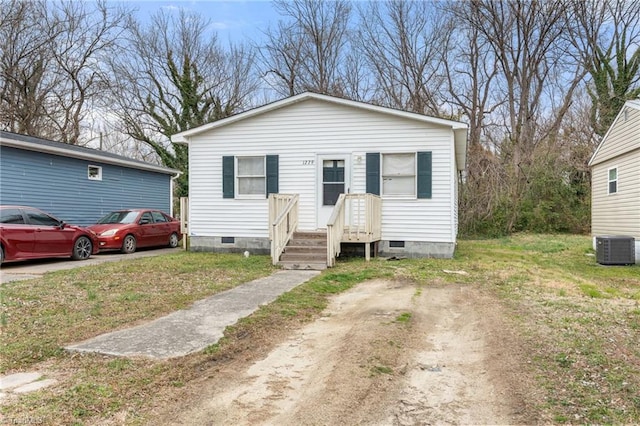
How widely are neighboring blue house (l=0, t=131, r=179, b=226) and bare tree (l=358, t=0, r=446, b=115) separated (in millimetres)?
14250

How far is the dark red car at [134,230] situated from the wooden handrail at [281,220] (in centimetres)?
498

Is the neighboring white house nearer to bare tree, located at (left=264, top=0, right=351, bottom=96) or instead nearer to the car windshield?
the car windshield

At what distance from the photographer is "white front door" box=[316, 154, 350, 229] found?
11016 millimetres

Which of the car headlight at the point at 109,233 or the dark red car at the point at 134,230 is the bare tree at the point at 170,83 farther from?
the car headlight at the point at 109,233

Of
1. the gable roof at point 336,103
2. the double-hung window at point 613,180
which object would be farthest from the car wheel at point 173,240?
the double-hung window at point 613,180

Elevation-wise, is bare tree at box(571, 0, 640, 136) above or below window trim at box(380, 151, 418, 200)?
above

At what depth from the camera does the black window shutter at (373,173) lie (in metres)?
10.7

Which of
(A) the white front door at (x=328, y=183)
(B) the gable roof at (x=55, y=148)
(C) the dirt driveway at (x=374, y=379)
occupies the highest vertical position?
(B) the gable roof at (x=55, y=148)

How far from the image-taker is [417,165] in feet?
34.5

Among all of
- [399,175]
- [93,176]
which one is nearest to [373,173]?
[399,175]

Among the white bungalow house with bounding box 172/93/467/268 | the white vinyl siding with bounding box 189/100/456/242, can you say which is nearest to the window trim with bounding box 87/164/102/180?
the white bungalow house with bounding box 172/93/467/268

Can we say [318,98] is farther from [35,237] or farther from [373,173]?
[35,237]

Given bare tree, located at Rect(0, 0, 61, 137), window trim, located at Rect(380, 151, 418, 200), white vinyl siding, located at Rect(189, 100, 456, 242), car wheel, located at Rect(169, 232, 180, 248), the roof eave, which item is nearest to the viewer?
the roof eave

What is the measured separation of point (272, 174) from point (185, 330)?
7.16 m
